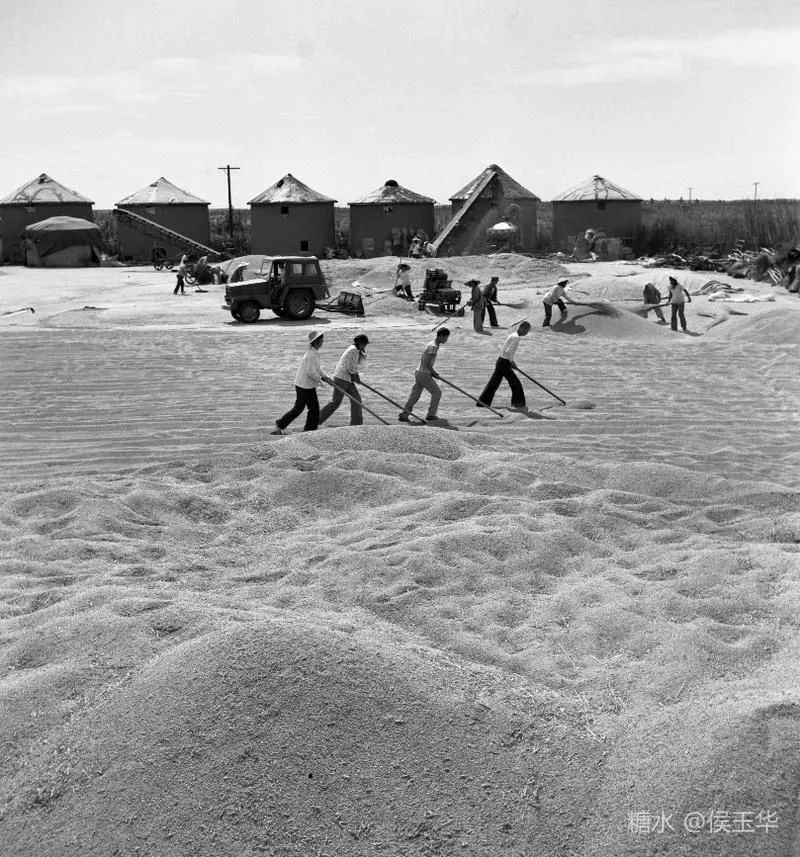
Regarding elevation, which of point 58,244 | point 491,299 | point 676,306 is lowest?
point 676,306

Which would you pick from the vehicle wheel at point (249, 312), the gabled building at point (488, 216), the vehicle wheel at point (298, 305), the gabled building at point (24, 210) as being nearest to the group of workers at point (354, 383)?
the vehicle wheel at point (298, 305)

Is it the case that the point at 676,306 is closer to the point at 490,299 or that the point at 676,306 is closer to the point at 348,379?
the point at 490,299

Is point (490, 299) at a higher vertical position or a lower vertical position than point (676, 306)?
higher

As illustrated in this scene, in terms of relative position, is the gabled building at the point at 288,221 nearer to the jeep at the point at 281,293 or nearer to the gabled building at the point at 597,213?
the gabled building at the point at 597,213

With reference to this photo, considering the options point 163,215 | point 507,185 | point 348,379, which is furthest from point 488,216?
point 348,379

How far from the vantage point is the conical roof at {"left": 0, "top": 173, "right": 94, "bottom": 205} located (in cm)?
4616

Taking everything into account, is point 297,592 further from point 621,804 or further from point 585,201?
point 585,201

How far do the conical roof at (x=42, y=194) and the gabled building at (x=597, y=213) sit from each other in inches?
786

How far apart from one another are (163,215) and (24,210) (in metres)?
6.04

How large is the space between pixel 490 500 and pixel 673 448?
130 inches

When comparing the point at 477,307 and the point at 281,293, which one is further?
the point at 281,293

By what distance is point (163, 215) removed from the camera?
4541 cm

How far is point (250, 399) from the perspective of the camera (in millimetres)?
14125

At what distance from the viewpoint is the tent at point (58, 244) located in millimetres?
44094
